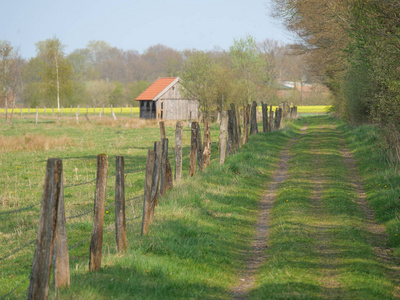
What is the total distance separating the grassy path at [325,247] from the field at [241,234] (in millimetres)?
18

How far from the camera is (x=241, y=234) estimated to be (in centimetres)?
950

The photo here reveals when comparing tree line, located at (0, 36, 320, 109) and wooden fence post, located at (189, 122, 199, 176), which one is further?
tree line, located at (0, 36, 320, 109)

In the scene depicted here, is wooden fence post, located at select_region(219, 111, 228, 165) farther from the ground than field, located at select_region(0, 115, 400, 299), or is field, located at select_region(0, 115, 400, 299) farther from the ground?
wooden fence post, located at select_region(219, 111, 228, 165)

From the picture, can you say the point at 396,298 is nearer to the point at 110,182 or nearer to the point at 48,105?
the point at 110,182

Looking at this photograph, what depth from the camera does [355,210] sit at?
10.7 metres

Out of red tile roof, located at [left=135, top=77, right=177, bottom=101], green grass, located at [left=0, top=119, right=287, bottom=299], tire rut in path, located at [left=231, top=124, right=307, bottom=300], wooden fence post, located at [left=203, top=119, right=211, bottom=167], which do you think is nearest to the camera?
green grass, located at [left=0, top=119, right=287, bottom=299]

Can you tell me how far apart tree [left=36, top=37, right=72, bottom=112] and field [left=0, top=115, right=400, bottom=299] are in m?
54.3

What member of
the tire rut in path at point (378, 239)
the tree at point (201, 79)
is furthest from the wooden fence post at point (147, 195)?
the tree at point (201, 79)

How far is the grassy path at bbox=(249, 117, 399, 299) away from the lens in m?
6.45

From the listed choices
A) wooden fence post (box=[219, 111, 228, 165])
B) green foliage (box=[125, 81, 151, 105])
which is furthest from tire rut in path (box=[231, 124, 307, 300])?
green foliage (box=[125, 81, 151, 105])

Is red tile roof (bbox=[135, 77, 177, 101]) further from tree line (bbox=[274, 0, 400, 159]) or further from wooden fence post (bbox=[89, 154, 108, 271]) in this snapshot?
wooden fence post (bbox=[89, 154, 108, 271])

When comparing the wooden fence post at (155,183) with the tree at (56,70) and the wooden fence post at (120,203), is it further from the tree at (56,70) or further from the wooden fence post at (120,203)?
the tree at (56,70)

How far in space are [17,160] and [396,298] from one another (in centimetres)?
1868

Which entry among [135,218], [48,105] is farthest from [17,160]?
[48,105]
